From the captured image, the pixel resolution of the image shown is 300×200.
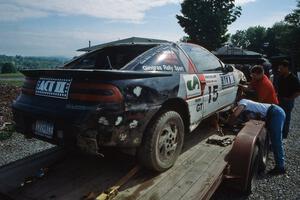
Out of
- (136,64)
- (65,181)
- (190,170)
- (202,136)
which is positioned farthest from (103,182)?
(202,136)

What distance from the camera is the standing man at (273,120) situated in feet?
14.5

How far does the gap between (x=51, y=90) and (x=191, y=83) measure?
167cm

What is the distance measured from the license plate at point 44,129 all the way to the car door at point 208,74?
6.65ft

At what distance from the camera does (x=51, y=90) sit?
3.05 m

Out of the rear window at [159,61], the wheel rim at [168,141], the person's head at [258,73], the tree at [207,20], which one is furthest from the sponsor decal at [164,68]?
the tree at [207,20]

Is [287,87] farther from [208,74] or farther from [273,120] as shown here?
[208,74]

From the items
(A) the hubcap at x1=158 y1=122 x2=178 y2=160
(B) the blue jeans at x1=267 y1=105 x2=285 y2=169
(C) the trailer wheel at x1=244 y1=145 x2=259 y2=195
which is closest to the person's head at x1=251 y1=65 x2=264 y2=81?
(B) the blue jeans at x1=267 y1=105 x2=285 y2=169

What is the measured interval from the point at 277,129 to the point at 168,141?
Result: 1.97m

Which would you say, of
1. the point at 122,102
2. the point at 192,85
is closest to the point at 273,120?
the point at 192,85

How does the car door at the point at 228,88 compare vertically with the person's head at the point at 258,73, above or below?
below

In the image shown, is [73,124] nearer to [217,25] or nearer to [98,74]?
[98,74]

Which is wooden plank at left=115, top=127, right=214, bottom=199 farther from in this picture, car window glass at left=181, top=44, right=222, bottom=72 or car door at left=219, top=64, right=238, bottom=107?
car window glass at left=181, top=44, right=222, bottom=72

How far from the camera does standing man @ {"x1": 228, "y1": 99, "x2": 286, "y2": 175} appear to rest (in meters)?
4.43

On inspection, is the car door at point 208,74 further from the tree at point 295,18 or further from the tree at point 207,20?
the tree at point 295,18
